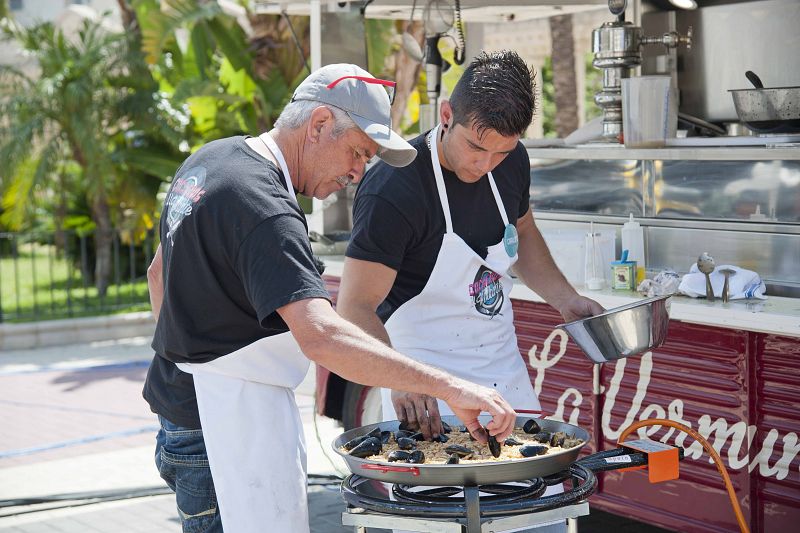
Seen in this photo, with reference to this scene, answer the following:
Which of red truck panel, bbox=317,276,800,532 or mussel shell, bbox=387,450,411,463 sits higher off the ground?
mussel shell, bbox=387,450,411,463

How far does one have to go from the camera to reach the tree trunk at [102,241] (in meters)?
12.7

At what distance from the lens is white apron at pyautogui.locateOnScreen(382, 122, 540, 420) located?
321 centimetres

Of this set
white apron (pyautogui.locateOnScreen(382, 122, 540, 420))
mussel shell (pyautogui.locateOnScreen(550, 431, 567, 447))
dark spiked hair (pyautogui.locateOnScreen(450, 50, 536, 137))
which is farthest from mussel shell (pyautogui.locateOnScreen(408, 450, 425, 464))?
dark spiked hair (pyautogui.locateOnScreen(450, 50, 536, 137))

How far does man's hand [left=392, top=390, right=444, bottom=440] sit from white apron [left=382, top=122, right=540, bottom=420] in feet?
1.12

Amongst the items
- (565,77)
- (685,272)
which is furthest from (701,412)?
(565,77)

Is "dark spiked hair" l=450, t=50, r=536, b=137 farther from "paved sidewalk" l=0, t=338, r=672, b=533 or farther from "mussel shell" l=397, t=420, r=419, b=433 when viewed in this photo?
"paved sidewalk" l=0, t=338, r=672, b=533

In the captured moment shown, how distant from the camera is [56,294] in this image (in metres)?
13.9

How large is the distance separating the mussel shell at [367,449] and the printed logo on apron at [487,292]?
705 mm

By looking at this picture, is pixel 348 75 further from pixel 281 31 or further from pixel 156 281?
pixel 281 31

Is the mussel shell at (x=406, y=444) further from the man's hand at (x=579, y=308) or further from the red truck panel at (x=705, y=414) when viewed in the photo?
the red truck panel at (x=705, y=414)

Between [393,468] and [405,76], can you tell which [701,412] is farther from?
[405,76]

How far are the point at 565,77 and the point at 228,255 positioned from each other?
1248 centimetres

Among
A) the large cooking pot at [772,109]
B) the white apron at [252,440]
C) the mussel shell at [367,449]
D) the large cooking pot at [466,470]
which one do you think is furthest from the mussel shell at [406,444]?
the large cooking pot at [772,109]

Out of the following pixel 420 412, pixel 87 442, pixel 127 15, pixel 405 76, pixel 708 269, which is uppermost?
pixel 127 15
